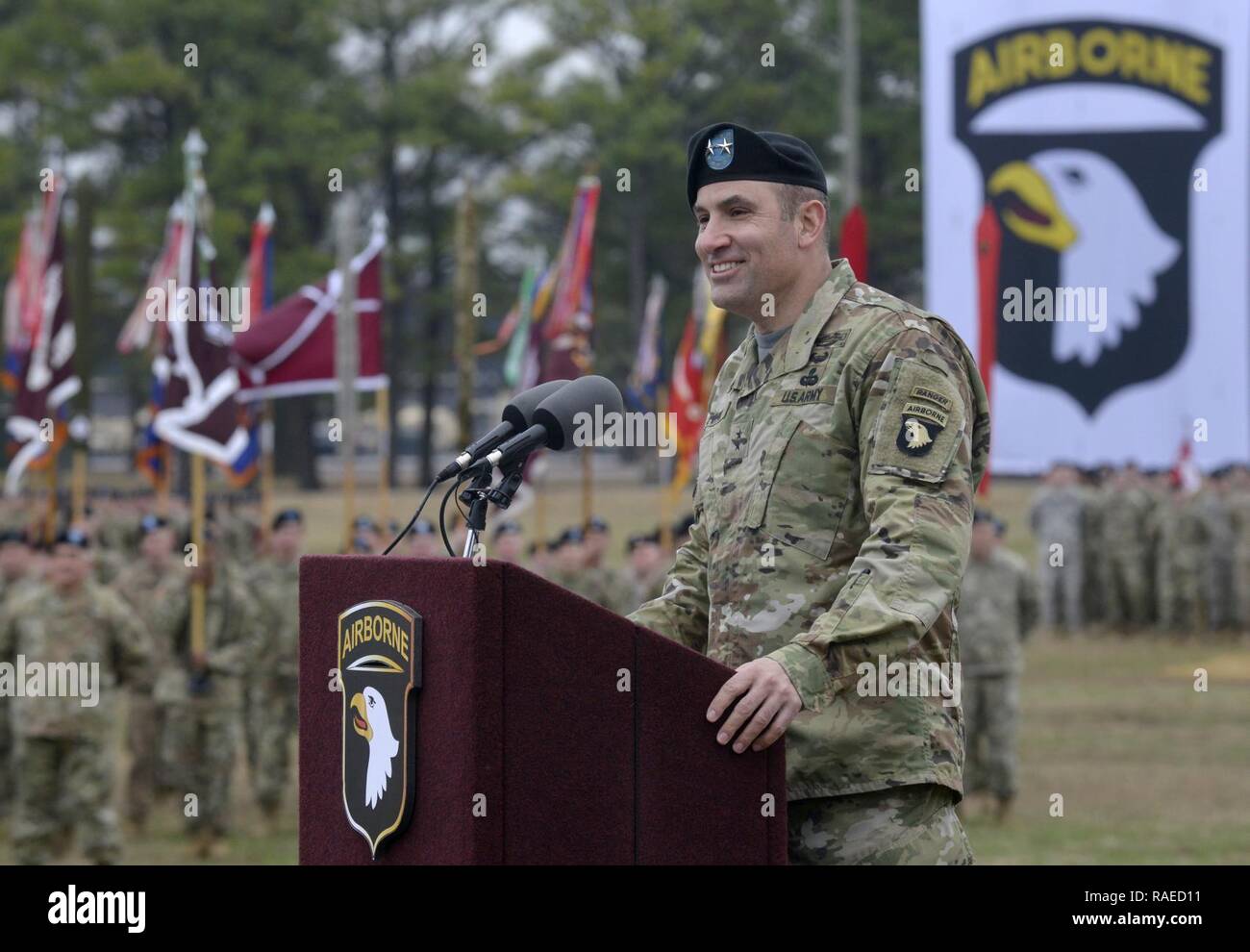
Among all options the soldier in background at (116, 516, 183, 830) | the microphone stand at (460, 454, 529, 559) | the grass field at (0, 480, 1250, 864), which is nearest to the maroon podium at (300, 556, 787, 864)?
the microphone stand at (460, 454, 529, 559)

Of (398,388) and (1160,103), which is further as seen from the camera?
(398,388)

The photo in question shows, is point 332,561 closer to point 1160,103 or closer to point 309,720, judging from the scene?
point 309,720

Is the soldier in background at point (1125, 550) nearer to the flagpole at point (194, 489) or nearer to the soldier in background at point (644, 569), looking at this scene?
the soldier in background at point (644, 569)

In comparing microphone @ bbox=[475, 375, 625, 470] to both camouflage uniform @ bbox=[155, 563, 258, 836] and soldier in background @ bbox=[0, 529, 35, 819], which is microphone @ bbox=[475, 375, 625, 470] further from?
soldier in background @ bbox=[0, 529, 35, 819]

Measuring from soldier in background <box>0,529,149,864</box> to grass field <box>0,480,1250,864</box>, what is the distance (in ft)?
1.44

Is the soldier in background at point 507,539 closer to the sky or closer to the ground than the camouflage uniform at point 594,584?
closer to the sky

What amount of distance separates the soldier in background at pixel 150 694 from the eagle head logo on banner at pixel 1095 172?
9.34 m

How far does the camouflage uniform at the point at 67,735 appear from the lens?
10.7 m

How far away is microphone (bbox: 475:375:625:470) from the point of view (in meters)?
3.08

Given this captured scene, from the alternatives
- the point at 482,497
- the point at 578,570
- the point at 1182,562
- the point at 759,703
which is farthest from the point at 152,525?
the point at 1182,562

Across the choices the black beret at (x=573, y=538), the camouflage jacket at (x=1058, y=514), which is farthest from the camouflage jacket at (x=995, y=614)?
the camouflage jacket at (x=1058, y=514)
